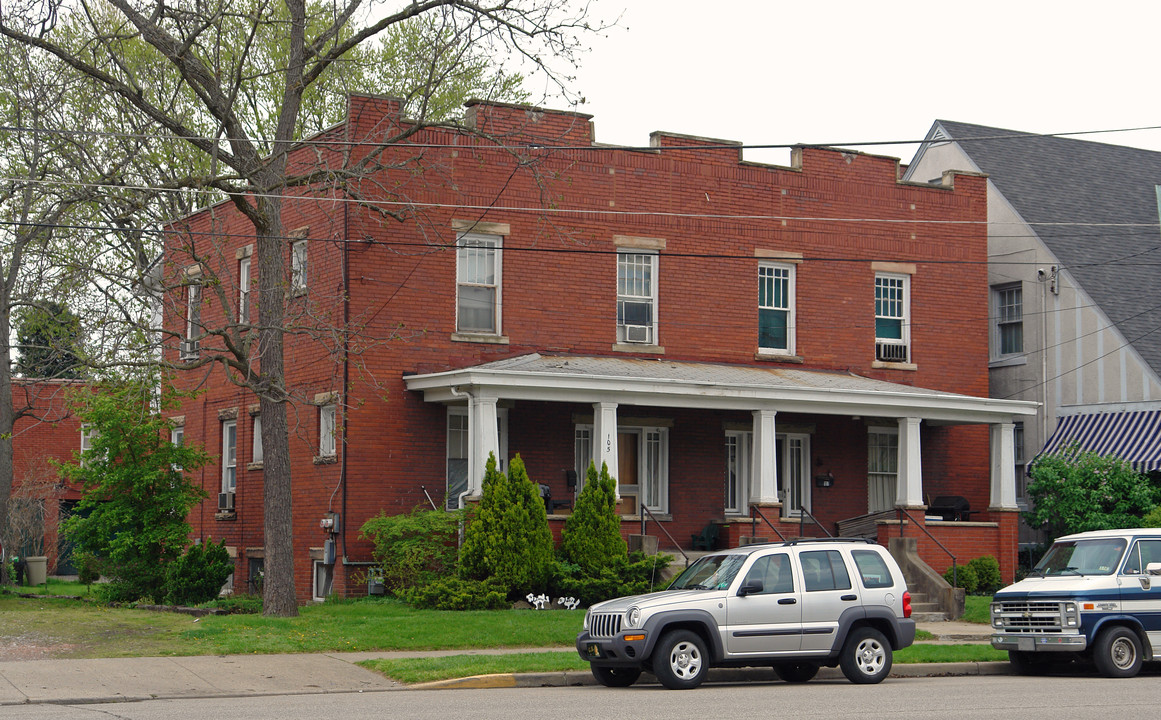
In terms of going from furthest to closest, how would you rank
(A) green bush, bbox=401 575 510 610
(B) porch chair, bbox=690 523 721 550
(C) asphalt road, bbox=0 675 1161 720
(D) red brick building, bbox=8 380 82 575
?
(D) red brick building, bbox=8 380 82 575 → (B) porch chair, bbox=690 523 721 550 → (A) green bush, bbox=401 575 510 610 → (C) asphalt road, bbox=0 675 1161 720

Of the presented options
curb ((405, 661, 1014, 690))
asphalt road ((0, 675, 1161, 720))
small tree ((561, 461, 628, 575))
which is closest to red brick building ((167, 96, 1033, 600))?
small tree ((561, 461, 628, 575))

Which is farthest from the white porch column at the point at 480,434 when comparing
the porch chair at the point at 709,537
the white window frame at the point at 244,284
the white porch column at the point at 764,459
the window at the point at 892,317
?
the window at the point at 892,317

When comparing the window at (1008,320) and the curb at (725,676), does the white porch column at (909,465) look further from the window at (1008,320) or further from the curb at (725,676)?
the curb at (725,676)

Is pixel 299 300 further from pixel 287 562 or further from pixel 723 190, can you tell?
pixel 723 190

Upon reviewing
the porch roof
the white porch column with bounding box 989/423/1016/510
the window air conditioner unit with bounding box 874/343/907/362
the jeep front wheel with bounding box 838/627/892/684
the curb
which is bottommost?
the curb

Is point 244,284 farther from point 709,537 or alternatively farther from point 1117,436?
point 1117,436

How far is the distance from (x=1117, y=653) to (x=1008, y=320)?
16363mm

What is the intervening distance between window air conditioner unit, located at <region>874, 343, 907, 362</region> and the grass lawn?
1178 cm

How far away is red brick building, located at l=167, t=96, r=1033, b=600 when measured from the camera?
80.7 feet

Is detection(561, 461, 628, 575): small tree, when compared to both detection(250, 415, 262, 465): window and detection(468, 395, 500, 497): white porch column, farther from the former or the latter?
detection(250, 415, 262, 465): window

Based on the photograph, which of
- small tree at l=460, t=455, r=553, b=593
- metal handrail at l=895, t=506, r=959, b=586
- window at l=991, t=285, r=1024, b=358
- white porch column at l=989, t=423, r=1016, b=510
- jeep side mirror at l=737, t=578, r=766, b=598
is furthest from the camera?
window at l=991, t=285, r=1024, b=358

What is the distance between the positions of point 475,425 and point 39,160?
1151 centimetres

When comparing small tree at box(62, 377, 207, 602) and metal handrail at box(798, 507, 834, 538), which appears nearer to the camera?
small tree at box(62, 377, 207, 602)

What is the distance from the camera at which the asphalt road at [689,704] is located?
12.7 m
